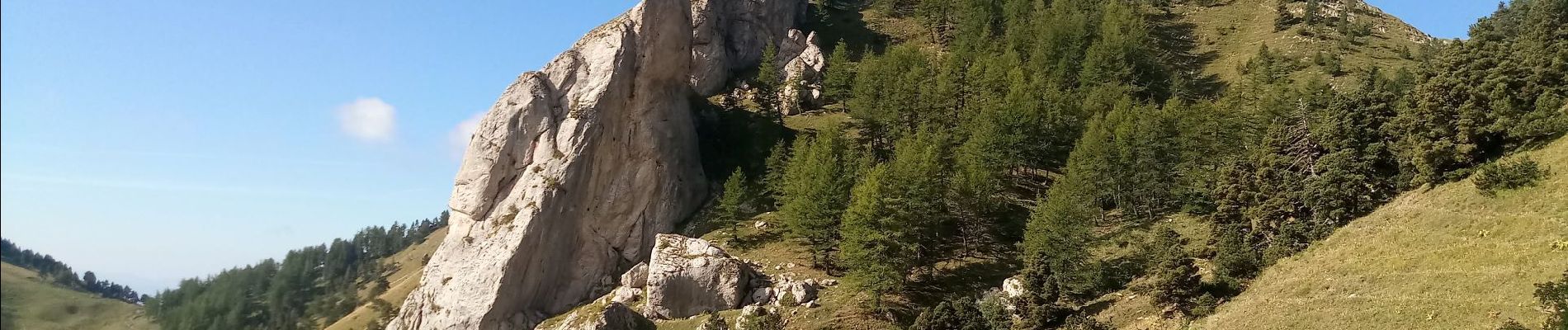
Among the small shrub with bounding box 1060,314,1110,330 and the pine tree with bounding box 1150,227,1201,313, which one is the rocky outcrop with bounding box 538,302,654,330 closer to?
the small shrub with bounding box 1060,314,1110,330

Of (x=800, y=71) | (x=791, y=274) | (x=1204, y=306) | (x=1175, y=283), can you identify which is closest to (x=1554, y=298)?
(x=1204, y=306)

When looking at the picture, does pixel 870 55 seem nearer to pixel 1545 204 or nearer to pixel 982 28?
pixel 982 28

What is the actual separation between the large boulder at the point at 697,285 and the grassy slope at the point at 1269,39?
254 feet

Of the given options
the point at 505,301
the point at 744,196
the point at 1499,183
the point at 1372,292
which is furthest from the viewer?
the point at 744,196

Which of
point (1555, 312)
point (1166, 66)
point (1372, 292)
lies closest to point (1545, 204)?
point (1372, 292)

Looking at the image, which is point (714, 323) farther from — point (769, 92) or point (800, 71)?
point (800, 71)

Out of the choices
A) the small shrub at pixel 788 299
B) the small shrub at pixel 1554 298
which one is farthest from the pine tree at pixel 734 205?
the small shrub at pixel 1554 298

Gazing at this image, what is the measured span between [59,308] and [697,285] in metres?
43.4

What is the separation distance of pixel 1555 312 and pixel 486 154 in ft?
269

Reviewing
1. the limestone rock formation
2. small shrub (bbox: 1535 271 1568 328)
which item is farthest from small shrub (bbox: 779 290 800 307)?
small shrub (bbox: 1535 271 1568 328)

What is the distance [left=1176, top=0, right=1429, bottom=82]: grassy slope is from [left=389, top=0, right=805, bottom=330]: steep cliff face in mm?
78176

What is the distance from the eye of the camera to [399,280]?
14250 cm

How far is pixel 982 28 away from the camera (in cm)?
12050

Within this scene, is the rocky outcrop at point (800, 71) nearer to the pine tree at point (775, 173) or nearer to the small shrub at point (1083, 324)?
the pine tree at point (775, 173)
